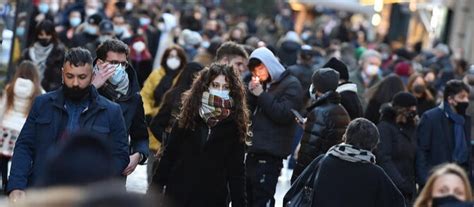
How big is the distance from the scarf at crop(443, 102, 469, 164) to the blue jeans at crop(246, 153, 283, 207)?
1972 mm

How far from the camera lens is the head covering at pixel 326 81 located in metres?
12.2

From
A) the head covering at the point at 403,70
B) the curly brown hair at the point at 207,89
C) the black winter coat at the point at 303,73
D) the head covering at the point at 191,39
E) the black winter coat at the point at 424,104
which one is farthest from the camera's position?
the head covering at the point at 191,39

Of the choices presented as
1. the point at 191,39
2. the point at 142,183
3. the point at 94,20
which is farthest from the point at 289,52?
the point at 142,183

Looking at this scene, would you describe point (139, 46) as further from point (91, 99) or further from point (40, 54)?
point (91, 99)

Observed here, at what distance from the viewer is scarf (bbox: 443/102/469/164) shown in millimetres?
13797

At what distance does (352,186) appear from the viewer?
9.93m

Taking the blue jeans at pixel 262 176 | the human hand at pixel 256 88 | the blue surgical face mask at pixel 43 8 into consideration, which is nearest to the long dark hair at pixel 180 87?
the human hand at pixel 256 88

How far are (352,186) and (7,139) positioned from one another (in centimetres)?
414

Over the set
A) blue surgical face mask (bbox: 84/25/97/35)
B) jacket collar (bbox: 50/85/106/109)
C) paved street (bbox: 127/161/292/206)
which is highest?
jacket collar (bbox: 50/85/106/109)

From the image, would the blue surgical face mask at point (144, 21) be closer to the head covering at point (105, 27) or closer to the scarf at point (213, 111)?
the head covering at point (105, 27)

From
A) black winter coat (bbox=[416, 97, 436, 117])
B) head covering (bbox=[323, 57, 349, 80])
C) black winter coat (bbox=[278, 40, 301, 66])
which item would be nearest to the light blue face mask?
head covering (bbox=[323, 57, 349, 80])

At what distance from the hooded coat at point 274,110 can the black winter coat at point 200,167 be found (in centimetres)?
249

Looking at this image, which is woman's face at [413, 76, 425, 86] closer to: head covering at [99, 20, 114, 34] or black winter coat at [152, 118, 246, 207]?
head covering at [99, 20, 114, 34]

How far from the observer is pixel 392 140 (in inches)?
495
